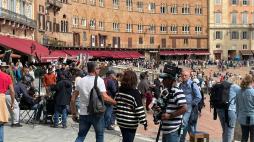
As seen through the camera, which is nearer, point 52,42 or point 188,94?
point 188,94

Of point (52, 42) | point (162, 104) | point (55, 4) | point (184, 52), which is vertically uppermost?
point (55, 4)

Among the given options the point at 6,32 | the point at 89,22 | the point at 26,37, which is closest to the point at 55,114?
the point at 6,32

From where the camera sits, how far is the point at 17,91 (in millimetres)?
17031

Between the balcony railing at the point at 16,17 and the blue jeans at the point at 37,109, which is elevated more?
the balcony railing at the point at 16,17

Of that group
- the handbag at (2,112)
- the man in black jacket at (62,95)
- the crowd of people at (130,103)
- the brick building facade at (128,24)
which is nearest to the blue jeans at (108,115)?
the crowd of people at (130,103)

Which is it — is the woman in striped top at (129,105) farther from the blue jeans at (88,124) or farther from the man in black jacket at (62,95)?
the man in black jacket at (62,95)

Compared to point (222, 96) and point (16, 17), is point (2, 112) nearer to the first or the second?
point (222, 96)

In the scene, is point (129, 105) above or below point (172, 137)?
above

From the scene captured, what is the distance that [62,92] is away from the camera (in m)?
17.1

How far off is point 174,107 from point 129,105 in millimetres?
857

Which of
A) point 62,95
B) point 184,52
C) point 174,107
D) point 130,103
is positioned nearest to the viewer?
point 174,107

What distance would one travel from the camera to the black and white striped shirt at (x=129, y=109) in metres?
9.97

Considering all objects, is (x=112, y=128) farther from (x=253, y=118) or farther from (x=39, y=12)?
(x=39, y=12)

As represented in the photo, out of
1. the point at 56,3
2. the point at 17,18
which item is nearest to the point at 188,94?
the point at 17,18
